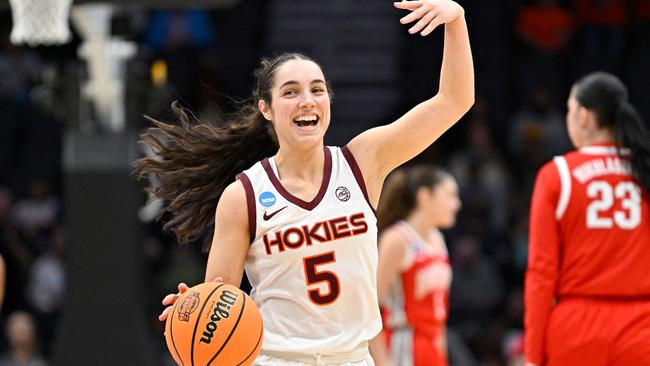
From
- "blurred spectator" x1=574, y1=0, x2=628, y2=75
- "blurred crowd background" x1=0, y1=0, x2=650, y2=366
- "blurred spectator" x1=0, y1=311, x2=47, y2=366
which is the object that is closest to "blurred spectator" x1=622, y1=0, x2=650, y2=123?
"blurred crowd background" x1=0, y1=0, x2=650, y2=366

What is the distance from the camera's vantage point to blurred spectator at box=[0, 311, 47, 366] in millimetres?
11609

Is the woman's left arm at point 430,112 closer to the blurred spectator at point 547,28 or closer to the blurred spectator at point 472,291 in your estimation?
the blurred spectator at point 472,291

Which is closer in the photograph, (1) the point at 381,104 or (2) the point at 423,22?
(2) the point at 423,22

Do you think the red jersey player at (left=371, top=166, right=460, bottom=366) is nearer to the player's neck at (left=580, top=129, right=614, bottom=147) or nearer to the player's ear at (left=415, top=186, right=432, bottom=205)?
the player's ear at (left=415, top=186, right=432, bottom=205)

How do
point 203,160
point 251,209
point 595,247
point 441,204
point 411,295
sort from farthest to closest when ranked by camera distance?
point 441,204 → point 411,295 → point 595,247 → point 203,160 → point 251,209

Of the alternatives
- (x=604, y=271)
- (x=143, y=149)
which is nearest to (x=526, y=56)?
(x=143, y=149)

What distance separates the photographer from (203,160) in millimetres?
5066

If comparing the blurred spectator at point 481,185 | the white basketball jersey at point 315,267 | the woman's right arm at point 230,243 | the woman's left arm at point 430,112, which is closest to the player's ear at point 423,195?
the woman's left arm at point 430,112

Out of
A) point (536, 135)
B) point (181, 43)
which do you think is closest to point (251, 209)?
point (536, 135)

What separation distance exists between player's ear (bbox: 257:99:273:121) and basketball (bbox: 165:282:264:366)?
0.76 m

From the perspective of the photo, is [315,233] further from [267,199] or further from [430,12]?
[430,12]

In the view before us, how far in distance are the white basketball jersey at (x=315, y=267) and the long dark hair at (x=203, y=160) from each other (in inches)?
19.5

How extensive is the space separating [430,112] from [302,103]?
49cm

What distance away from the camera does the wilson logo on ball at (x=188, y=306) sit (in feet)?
14.0
